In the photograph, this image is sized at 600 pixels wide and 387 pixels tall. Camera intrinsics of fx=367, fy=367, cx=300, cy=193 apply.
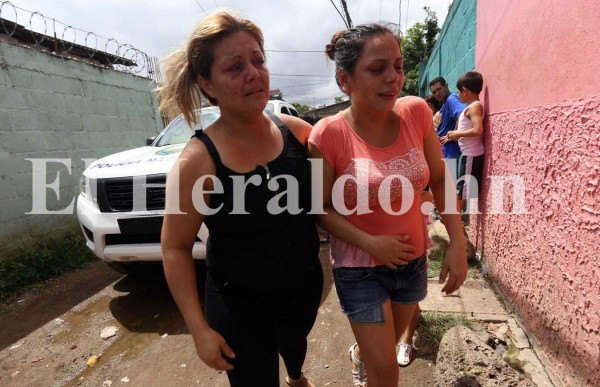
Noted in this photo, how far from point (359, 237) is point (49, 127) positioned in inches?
203

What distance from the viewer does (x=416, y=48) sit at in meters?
18.5

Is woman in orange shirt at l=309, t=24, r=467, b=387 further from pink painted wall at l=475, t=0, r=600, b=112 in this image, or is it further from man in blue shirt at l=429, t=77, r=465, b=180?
man in blue shirt at l=429, t=77, r=465, b=180

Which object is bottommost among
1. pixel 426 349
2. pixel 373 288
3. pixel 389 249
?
pixel 426 349

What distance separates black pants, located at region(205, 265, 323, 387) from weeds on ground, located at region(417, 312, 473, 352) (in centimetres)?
140

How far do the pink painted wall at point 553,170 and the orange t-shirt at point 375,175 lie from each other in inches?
32.9

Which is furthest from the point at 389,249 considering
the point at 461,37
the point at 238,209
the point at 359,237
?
the point at 461,37

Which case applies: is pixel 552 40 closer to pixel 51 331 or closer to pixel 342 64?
pixel 342 64

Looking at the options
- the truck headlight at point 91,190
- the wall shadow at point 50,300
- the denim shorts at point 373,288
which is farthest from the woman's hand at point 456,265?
the wall shadow at point 50,300

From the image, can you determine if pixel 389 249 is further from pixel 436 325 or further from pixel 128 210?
pixel 128 210

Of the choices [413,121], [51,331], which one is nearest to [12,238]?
[51,331]

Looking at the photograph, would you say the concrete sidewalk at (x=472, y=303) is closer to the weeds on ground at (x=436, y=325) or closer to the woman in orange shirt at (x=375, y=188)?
the weeds on ground at (x=436, y=325)

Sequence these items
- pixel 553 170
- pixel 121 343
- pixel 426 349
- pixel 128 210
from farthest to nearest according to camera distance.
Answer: pixel 128 210
pixel 121 343
pixel 426 349
pixel 553 170

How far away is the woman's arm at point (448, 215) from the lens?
1701mm

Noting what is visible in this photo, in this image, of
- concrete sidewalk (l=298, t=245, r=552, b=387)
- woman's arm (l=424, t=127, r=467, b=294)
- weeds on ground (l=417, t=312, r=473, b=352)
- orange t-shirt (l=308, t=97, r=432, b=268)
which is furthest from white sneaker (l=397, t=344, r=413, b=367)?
orange t-shirt (l=308, t=97, r=432, b=268)
